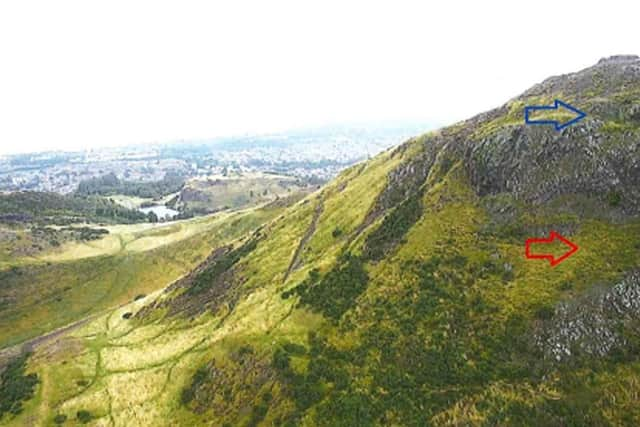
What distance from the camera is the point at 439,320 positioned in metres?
74.1

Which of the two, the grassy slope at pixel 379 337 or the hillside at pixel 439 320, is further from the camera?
the hillside at pixel 439 320

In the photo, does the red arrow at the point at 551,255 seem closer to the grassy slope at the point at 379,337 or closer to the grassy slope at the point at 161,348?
the grassy slope at the point at 379,337

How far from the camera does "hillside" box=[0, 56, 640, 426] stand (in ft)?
201

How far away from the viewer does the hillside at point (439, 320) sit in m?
61.2

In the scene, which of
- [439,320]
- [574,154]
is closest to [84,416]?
[439,320]

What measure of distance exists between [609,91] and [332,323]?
88.6 m

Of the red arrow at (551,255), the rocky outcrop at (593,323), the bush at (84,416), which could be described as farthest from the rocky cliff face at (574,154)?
the bush at (84,416)

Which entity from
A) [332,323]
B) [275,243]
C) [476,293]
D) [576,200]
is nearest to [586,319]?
[476,293]

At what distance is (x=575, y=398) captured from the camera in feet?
182

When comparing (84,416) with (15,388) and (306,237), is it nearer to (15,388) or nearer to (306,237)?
(15,388)

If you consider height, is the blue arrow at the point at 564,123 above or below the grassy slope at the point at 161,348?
above

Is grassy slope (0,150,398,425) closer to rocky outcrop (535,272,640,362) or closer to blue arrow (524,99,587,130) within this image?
rocky outcrop (535,272,640,362)

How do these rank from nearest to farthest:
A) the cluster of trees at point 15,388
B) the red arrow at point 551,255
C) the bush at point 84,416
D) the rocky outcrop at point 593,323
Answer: the rocky outcrop at point 593,323 < the red arrow at point 551,255 < the bush at point 84,416 < the cluster of trees at point 15,388

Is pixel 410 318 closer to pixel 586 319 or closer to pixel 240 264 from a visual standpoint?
pixel 586 319
